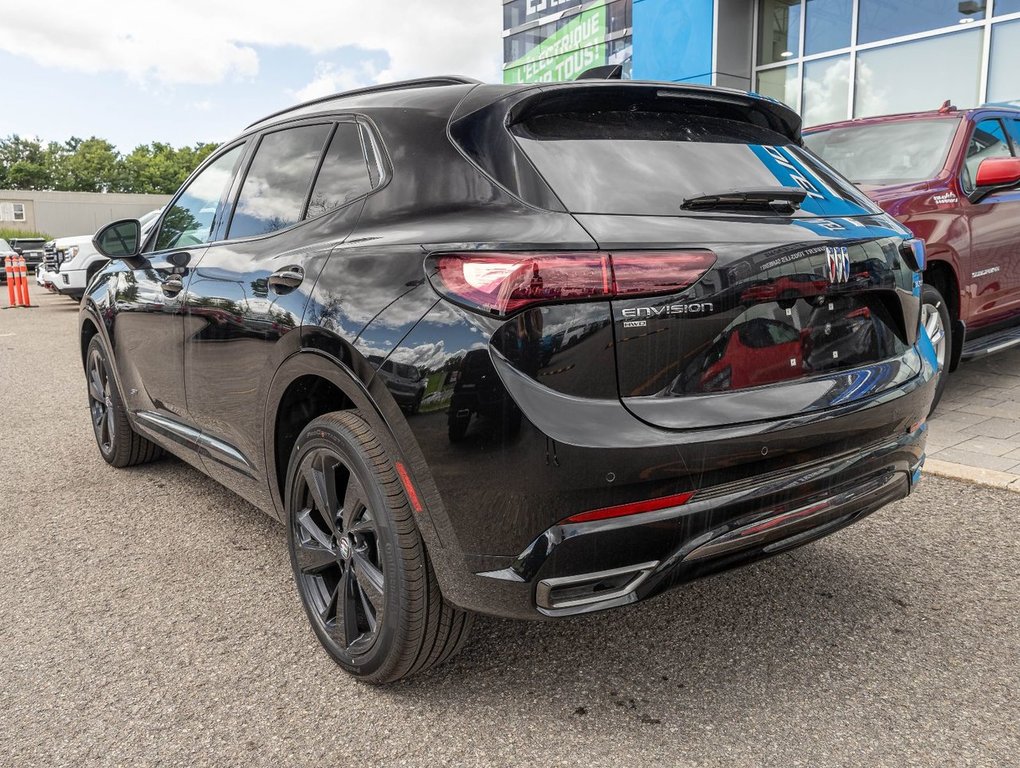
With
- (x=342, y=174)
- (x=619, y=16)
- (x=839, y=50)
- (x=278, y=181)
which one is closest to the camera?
(x=342, y=174)

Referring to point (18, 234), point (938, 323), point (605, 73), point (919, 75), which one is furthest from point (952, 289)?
point (18, 234)

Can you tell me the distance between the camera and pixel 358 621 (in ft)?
8.33

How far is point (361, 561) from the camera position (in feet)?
8.01

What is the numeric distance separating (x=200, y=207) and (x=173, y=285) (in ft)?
1.36

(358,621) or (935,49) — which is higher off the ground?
(935,49)

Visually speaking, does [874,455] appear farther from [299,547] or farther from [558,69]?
[558,69]

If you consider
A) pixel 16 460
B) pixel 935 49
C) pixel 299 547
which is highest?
pixel 935 49

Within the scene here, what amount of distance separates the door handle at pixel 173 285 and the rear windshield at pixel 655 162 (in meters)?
1.74

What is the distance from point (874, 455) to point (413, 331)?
1.32 metres

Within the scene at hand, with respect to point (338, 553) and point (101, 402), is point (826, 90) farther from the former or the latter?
point (338, 553)

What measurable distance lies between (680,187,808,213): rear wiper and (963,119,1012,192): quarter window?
3.68 meters

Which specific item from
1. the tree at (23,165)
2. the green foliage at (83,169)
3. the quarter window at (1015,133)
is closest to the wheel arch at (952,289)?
the quarter window at (1015,133)

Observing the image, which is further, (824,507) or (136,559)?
(136,559)

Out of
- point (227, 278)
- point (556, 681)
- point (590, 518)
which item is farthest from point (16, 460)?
point (590, 518)
